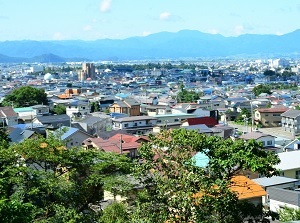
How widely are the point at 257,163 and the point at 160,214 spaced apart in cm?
101

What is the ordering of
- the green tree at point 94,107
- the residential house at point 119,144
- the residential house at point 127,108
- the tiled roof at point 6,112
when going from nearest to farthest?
1. the residential house at point 119,144
2. the tiled roof at point 6,112
3. the residential house at point 127,108
4. the green tree at point 94,107

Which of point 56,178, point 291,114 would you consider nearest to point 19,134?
point 56,178

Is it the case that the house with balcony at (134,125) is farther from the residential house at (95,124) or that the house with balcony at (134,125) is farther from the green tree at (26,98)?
the green tree at (26,98)

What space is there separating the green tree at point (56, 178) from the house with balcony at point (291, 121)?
54.1 ft

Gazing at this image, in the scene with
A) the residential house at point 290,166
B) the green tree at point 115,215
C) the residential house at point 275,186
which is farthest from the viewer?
the residential house at point 290,166

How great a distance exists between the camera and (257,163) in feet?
13.6

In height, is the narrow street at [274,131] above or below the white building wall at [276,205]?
below

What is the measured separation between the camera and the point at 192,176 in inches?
158

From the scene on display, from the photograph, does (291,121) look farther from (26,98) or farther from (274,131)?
(26,98)

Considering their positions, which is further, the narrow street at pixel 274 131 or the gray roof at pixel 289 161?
the narrow street at pixel 274 131

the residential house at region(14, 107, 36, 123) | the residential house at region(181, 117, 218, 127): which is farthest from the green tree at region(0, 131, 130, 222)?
the residential house at region(14, 107, 36, 123)

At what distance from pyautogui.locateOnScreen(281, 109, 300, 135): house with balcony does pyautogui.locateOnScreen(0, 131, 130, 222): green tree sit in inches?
649

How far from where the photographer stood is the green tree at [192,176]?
3.97 metres

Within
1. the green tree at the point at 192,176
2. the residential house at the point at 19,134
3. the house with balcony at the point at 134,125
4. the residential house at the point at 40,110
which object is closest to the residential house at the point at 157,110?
the house with balcony at the point at 134,125
